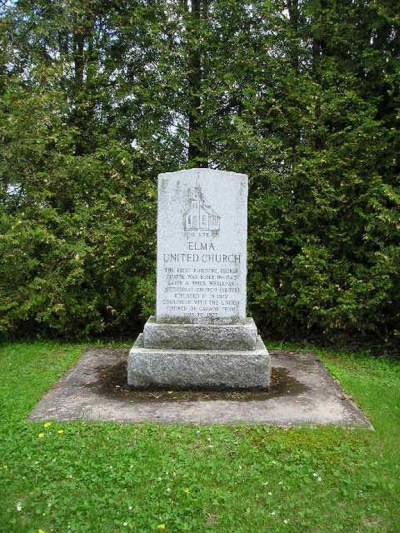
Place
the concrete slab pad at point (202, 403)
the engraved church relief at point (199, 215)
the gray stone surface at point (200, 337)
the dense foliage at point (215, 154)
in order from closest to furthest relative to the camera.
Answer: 1. the concrete slab pad at point (202, 403)
2. the gray stone surface at point (200, 337)
3. the engraved church relief at point (199, 215)
4. the dense foliage at point (215, 154)

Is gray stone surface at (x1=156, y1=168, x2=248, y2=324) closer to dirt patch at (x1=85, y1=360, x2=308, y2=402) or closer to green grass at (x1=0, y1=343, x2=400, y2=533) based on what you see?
dirt patch at (x1=85, y1=360, x2=308, y2=402)

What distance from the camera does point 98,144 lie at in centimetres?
840

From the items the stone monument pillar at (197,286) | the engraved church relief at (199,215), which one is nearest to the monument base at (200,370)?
the stone monument pillar at (197,286)

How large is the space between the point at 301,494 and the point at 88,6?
26.8ft

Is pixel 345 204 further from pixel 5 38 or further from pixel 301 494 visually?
pixel 5 38

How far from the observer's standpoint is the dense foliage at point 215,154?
7359mm

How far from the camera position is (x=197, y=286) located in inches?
221

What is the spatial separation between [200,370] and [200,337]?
35 centimetres

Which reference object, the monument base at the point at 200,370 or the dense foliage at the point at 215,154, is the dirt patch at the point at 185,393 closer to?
the monument base at the point at 200,370

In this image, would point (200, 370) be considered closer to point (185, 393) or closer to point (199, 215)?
point (185, 393)

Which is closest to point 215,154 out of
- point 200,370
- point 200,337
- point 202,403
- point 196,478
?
point 200,337

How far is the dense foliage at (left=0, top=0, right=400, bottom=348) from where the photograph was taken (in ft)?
24.1

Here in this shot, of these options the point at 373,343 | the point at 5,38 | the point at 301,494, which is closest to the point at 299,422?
the point at 301,494

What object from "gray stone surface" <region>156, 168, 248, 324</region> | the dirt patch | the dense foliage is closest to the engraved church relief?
"gray stone surface" <region>156, 168, 248, 324</region>
